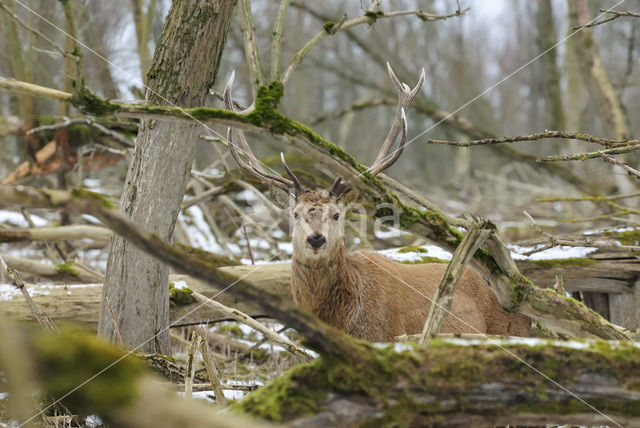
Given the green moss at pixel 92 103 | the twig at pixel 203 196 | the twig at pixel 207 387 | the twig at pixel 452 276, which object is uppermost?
the green moss at pixel 92 103

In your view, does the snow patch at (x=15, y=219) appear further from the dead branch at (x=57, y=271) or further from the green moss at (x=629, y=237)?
the green moss at (x=629, y=237)

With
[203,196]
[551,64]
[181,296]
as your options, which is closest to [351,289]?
[181,296]

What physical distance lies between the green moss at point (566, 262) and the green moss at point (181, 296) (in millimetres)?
3378

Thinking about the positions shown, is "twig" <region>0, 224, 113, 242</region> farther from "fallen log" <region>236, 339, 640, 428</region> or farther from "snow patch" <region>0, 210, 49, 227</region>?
"fallen log" <region>236, 339, 640, 428</region>

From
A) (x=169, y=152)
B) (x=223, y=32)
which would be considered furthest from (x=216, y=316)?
(x=223, y=32)

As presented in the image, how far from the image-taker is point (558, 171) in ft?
35.8

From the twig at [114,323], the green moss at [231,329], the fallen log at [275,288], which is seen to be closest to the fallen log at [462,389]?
the twig at [114,323]

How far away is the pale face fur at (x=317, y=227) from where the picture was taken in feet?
16.5

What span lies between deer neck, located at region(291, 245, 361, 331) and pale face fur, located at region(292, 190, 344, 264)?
0.07 meters

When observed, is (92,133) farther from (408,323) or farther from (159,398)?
(159,398)

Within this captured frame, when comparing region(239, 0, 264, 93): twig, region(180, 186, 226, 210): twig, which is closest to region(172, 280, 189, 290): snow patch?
region(180, 186, 226, 210): twig

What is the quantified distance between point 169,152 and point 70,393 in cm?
293

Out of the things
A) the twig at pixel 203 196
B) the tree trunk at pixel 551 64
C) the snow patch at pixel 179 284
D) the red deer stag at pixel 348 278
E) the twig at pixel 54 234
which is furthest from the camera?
the tree trunk at pixel 551 64

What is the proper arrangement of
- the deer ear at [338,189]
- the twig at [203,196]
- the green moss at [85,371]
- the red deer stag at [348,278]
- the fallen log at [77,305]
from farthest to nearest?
1. the twig at [203,196]
2. the fallen log at [77,305]
3. the deer ear at [338,189]
4. the red deer stag at [348,278]
5. the green moss at [85,371]
